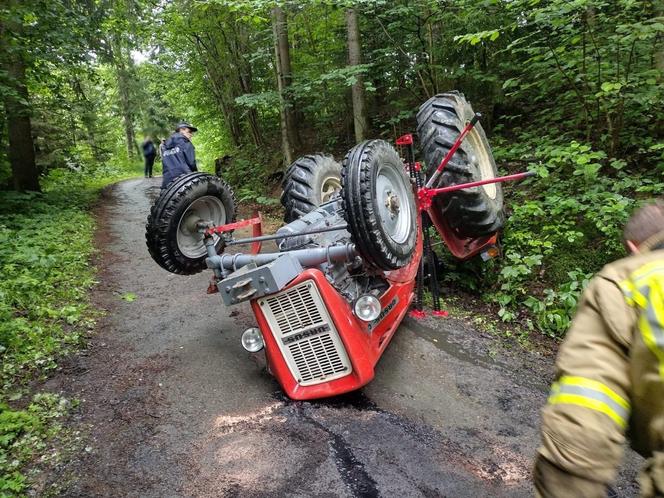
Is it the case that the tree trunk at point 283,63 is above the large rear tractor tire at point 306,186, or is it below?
above

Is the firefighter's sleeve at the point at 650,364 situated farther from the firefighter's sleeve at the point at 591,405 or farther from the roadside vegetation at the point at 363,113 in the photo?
the roadside vegetation at the point at 363,113

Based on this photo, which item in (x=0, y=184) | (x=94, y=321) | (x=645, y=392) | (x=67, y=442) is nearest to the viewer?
(x=645, y=392)

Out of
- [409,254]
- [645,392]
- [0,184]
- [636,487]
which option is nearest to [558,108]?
[409,254]

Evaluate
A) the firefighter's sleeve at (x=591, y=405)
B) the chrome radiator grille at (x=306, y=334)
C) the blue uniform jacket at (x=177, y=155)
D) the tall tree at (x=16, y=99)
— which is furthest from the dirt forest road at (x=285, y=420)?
the tall tree at (x=16, y=99)

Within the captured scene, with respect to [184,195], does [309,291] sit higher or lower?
lower

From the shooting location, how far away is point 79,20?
9.31 m

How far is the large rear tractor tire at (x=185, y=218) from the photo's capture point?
3.67 metres

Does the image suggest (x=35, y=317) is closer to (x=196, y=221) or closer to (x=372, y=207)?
(x=196, y=221)

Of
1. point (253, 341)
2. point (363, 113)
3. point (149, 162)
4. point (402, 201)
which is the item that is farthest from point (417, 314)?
point (149, 162)

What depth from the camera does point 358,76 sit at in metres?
7.94

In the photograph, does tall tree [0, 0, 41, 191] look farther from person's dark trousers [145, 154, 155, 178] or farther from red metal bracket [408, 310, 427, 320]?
person's dark trousers [145, 154, 155, 178]

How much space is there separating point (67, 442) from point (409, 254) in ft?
8.92

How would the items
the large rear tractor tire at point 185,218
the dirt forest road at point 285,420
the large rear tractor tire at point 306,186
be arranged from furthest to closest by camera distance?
the large rear tractor tire at point 306,186 → the large rear tractor tire at point 185,218 → the dirt forest road at point 285,420

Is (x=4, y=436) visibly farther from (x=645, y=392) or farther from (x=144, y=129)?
(x=144, y=129)
